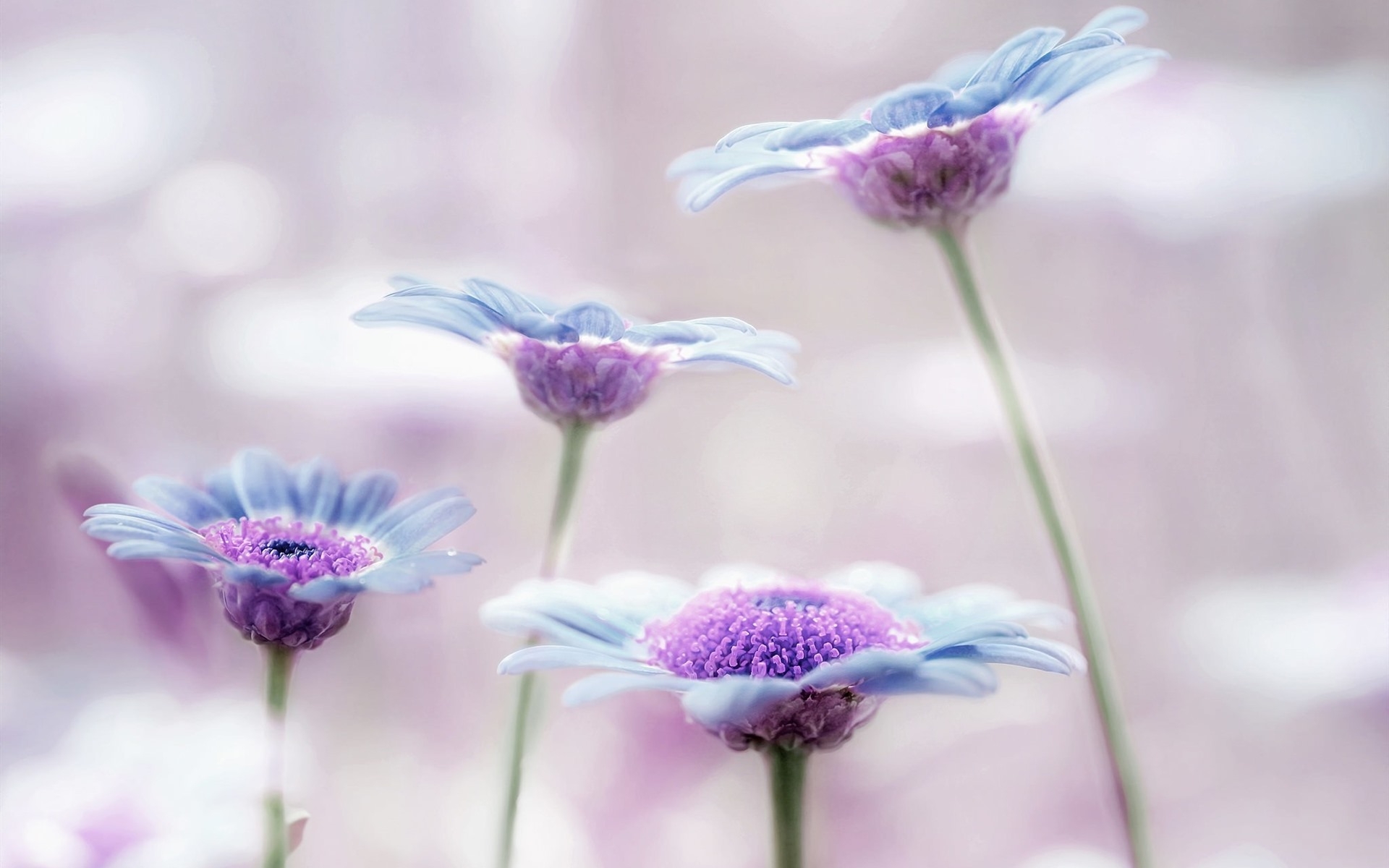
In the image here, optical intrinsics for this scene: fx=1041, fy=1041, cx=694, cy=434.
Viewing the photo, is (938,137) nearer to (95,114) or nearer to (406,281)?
(406,281)

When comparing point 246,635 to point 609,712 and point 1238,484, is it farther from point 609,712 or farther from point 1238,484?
point 1238,484

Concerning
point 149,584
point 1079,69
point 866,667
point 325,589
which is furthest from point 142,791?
point 1079,69

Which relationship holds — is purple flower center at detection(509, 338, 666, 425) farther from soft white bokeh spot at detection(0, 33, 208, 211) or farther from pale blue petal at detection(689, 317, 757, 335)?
soft white bokeh spot at detection(0, 33, 208, 211)

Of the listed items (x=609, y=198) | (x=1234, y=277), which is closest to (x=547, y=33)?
(x=609, y=198)

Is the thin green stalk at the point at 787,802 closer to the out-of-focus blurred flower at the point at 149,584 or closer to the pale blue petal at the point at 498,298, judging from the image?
the pale blue petal at the point at 498,298

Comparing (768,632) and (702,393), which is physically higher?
(702,393)

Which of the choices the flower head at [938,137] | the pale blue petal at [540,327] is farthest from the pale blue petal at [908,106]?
the pale blue petal at [540,327]
